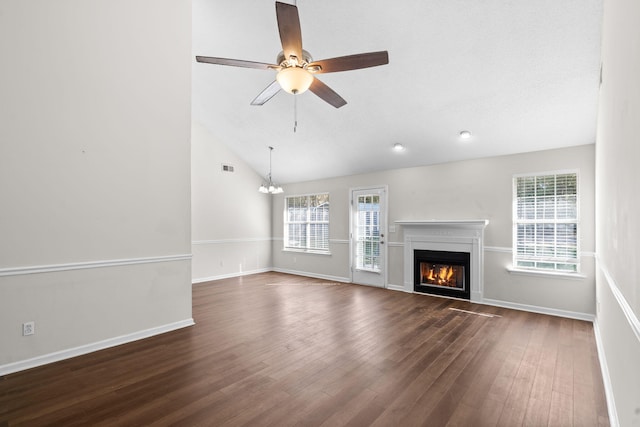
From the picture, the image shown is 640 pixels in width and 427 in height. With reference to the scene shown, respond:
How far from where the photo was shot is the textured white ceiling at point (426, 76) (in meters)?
3.03

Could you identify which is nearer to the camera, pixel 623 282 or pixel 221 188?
pixel 623 282

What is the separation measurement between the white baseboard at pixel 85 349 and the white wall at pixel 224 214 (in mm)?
3026

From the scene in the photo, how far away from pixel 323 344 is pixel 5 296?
3.01 m

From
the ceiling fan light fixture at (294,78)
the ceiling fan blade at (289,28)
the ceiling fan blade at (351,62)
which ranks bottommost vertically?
the ceiling fan light fixture at (294,78)

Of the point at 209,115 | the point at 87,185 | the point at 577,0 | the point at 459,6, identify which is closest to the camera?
the point at 577,0

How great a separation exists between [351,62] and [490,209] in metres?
3.78

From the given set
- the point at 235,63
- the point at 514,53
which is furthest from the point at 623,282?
the point at 235,63

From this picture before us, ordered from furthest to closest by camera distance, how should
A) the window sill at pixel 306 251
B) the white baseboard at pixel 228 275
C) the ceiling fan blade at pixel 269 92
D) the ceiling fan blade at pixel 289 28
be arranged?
the window sill at pixel 306 251 < the white baseboard at pixel 228 275 < the ceiling fan blade at pixel 269 92 < the ceiling fan blade at pixel 289 28

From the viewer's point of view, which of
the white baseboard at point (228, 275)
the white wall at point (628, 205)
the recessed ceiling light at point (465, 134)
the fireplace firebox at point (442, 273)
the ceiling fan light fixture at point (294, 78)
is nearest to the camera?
the white wall at point (628, 205)

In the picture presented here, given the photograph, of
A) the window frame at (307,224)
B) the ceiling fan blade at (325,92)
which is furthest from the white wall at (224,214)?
the ceiling fan blade at (325,92)

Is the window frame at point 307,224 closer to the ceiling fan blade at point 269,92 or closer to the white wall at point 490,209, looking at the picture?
the white wall at point 490,209

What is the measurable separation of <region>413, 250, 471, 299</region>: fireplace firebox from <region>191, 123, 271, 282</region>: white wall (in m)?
4.09

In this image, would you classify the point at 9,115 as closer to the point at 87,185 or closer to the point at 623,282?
the point at 87,185

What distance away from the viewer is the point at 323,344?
337 centimetres
